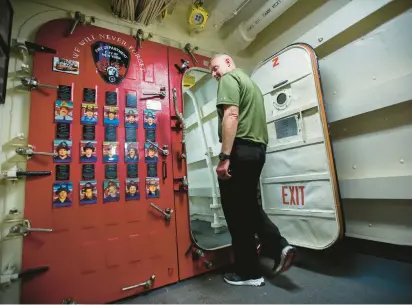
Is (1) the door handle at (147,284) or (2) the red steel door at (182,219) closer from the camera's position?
(1) the door handle at (147,284)

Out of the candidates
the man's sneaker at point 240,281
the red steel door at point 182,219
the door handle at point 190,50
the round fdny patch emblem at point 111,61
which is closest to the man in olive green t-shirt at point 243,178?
the man's sneaker at point 240,281

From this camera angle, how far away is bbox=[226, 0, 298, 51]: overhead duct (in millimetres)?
1768

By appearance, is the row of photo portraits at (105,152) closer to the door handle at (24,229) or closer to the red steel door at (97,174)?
the red steel door at (97,174)

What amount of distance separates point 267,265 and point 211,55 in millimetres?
1924

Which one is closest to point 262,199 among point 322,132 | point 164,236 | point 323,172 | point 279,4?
point 323,172

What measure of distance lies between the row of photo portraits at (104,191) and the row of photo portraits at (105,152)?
139mm

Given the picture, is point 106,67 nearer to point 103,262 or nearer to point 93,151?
point 93,151

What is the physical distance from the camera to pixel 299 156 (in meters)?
1.66

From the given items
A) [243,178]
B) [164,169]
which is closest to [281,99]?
[243,178]

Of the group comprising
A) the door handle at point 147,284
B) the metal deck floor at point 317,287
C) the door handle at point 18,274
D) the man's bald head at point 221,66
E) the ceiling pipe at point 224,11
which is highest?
the ceiling pipe at point 224,11

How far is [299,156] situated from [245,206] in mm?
635

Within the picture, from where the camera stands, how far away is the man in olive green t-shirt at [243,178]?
1.34 metres

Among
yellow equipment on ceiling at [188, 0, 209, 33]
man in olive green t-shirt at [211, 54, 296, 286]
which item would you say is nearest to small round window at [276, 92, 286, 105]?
man in olive green t-shirt at [211, 54, 296, 286]

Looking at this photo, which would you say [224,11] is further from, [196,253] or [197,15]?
[196,253]
